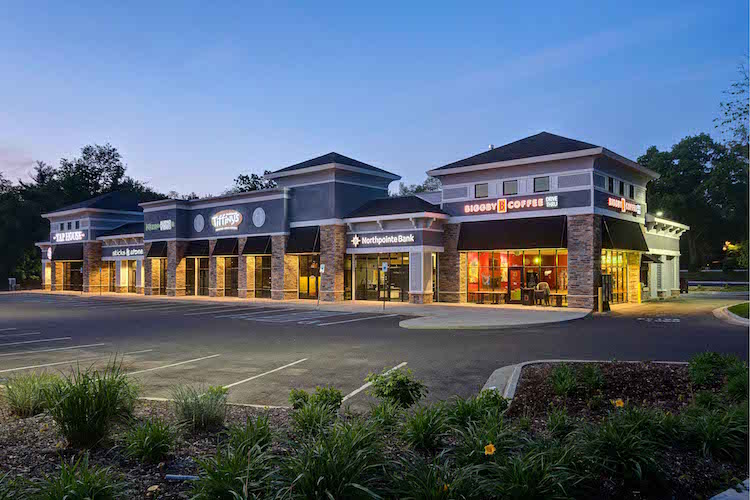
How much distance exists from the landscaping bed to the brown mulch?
2 cm

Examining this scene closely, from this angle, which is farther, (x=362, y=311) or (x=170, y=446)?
(x=362, y=311)

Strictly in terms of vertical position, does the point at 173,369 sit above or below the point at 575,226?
below

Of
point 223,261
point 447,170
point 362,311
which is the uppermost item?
point 447,170

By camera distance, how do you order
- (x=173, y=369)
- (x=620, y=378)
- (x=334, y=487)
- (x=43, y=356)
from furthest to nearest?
1. (x=43, y=356)
2. (x=173, y=369)
3. (x=620, y=378)
4. (x=334, y=487)

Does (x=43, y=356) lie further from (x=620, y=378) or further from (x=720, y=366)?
(x=720, y=366)

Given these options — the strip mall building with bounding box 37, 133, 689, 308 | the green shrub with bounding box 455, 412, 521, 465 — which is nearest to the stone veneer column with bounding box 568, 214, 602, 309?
the strip mall building with bounding box 37, 133, 689, 308

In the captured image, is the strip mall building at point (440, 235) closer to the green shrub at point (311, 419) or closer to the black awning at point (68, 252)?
the black awning at point (68, 252)

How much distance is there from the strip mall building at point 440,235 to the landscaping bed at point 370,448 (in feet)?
71.6

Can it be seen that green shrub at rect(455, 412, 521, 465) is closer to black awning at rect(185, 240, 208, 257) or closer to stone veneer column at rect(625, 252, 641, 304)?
stone veneer column at rect(625, 252, 641, 304)

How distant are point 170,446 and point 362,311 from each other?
23.3 m

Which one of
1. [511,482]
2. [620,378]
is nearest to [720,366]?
[620,378]

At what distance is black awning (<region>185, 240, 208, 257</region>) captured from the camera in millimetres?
44688

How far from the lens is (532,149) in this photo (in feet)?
101

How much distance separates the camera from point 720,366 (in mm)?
8938
